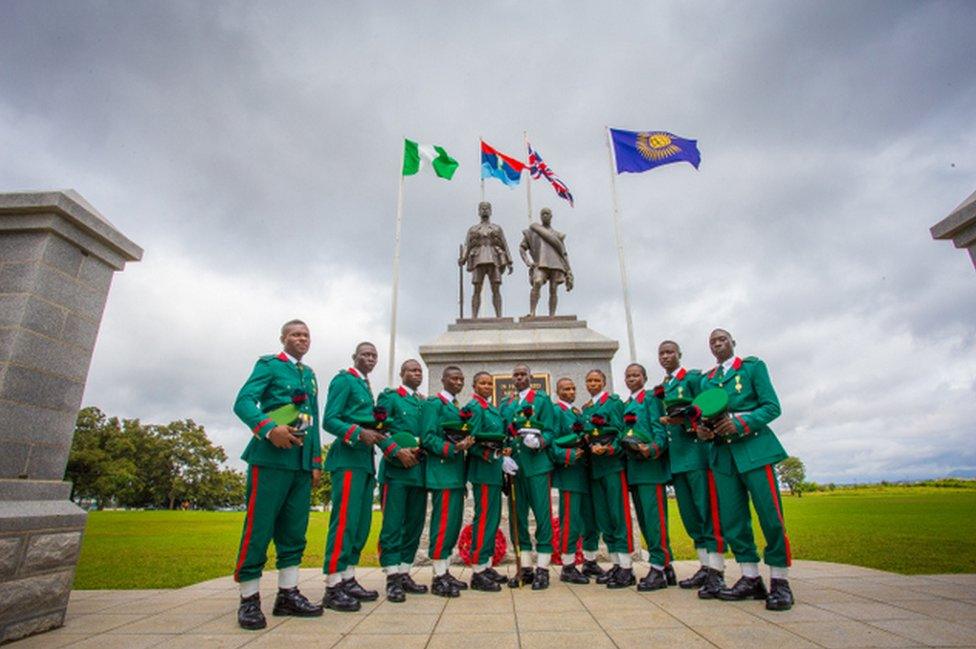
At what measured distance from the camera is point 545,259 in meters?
10.8

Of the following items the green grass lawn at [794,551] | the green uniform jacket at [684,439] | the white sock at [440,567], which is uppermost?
the green uniform jacket at [684,439]

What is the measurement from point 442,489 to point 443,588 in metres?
0.97

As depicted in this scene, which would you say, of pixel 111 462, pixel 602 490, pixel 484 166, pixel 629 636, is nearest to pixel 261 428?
pixel 629 636

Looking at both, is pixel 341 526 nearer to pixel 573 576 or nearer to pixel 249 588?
pixel 249 588

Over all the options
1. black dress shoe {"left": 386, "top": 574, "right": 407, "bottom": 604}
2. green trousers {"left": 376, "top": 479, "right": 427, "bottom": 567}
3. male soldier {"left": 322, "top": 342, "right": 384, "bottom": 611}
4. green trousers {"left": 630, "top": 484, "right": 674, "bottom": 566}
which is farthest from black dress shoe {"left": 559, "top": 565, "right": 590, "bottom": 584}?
male soldier {"left": 322, "top": 342, "right": 384, "bottom": 611}

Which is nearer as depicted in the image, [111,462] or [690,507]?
[690,507]

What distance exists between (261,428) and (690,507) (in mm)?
4340

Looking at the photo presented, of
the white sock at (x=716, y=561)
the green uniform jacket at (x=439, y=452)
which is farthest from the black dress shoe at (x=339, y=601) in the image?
the white sock at (x=716, y=561)

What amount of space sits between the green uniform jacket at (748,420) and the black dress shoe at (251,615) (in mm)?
4222

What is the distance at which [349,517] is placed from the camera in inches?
181

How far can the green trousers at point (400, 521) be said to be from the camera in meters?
4.91

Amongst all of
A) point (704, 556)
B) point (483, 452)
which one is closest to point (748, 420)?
point (704, 556)

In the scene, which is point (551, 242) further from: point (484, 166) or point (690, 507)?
point (690, 507)

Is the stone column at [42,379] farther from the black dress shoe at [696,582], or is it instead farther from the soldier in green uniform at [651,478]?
the black dress shoe at [696,582]
